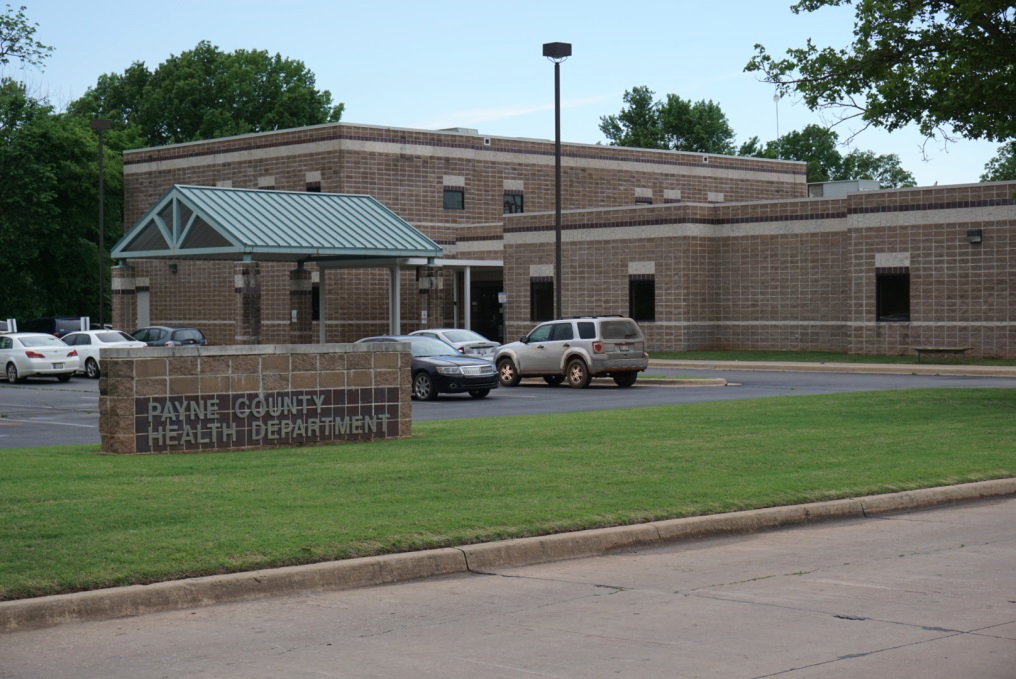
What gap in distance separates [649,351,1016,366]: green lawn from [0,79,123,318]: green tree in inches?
1264

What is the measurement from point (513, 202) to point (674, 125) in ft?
140

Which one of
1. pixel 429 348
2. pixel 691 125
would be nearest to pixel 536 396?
pixel 429 348

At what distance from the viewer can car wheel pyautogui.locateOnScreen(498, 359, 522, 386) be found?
34719 millimetres

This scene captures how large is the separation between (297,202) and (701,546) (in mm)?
30208

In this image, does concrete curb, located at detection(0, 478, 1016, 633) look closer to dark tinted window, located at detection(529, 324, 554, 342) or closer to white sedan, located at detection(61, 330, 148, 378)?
dark tinted window, located at detection(529, 324, 554, 342)

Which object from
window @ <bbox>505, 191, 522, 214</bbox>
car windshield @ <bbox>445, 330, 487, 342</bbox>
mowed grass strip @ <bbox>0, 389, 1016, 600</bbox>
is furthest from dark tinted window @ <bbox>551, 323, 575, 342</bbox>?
window @ <bbox>505, 191, 522, 214</bbox>

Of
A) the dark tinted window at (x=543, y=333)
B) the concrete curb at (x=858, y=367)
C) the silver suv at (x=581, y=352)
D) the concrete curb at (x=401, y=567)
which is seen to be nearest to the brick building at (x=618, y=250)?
the concrete curb at (x=858, y=367)

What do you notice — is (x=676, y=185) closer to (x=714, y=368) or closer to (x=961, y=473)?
(x=714, y=368)

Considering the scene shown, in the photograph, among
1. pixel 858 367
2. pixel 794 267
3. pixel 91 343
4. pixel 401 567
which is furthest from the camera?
pixel 794 267

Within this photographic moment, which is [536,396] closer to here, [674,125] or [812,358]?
[812,358]

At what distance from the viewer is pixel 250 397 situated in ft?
55.7

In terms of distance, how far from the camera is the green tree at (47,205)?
208ft

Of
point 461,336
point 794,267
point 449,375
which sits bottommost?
point 449,375

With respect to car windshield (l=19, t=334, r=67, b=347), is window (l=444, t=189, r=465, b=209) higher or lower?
higher
